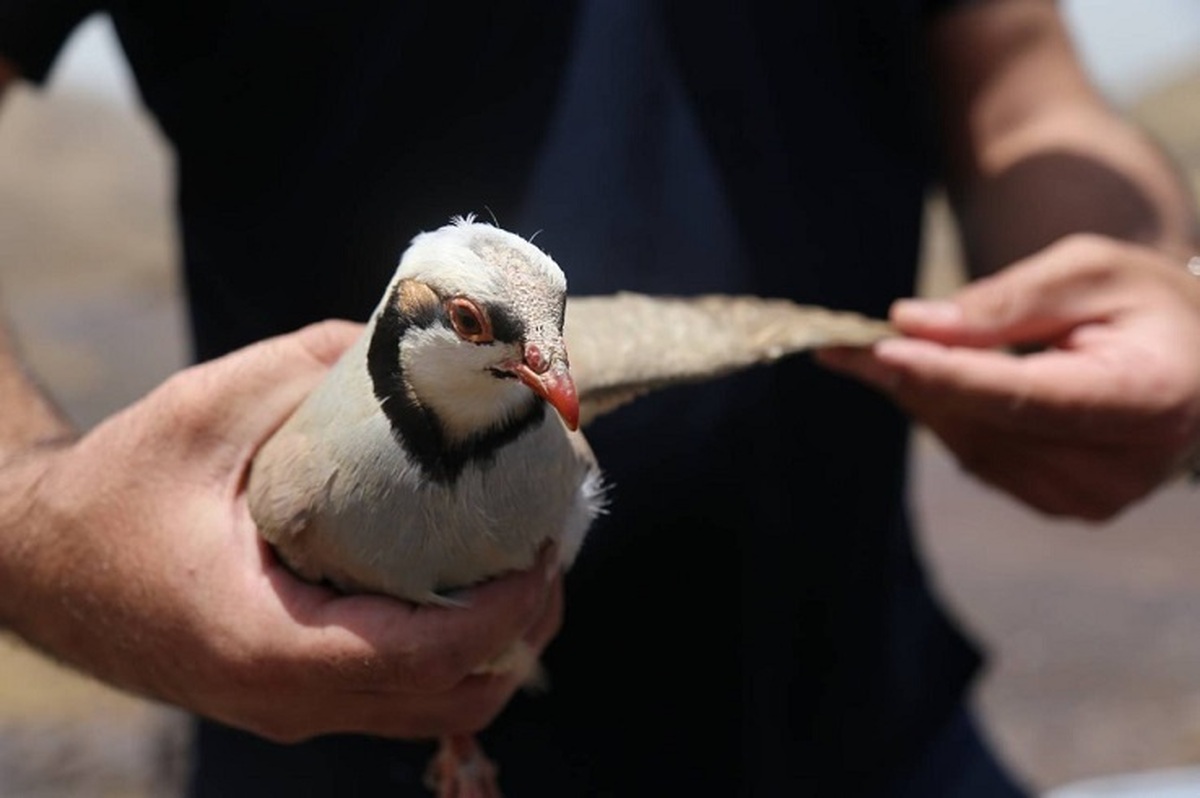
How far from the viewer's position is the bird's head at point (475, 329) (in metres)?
1.69

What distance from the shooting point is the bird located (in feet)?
5.61

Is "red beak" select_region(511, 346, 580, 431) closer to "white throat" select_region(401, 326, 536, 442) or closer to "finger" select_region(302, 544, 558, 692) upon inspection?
"white throat" select_region(401, 326, 536, 442)

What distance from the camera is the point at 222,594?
1.88 m

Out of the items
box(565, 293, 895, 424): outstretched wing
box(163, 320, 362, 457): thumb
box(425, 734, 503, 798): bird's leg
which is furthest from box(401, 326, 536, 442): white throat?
box(425, 734, 503, 798): bird's leg

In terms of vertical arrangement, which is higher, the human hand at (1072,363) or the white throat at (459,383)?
the white throat at (459,383)

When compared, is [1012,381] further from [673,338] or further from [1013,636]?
[1013,636]

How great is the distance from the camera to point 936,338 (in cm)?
253

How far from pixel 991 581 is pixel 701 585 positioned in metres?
4.35

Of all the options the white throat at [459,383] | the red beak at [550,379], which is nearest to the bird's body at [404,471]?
the white throat at [459,383]

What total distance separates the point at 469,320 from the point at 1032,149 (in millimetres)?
1512

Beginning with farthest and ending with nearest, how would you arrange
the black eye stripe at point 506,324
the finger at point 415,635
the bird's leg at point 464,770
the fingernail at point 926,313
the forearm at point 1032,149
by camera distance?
the forearm at point 1032,149 < the fingernail at point 926,313 < the bird's leg at point 464,770 < the finger at point 415,635 < the black eye stripe at point 506,324

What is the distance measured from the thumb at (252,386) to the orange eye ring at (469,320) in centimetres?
34

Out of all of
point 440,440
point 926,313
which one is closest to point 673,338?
point 926,313

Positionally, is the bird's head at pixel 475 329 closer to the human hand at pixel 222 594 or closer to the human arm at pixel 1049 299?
the human hand at pixel 222 594
